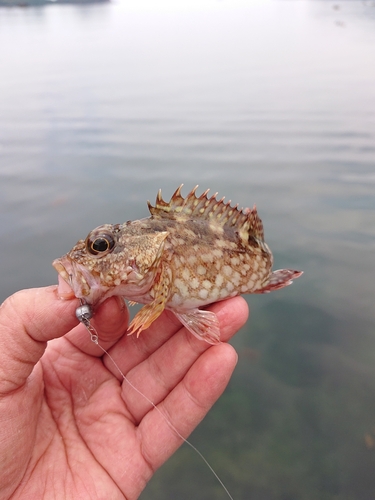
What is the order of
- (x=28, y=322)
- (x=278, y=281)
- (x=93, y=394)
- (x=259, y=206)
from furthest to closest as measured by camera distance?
(x=259, y=206) < (x=278, y=281) < (x=93, y=394) < (x=28, y=322)

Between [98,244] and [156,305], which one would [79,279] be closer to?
[98,244]

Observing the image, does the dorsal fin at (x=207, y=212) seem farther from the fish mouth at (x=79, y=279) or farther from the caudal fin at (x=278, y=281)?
the fish mouth at (x=79, y=279)

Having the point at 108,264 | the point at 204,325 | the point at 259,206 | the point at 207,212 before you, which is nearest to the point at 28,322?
the point at 108,264

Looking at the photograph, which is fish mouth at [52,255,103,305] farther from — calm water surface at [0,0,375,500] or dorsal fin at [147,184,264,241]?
calm water surface at [0,0,375,500]

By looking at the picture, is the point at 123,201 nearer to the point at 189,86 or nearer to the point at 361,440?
the point at 361,440

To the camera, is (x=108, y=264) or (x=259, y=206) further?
(x=259, y=206)

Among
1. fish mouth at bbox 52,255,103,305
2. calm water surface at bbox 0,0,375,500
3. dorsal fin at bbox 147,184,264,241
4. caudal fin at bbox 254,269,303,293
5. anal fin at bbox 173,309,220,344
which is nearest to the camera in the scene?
fish mouth at bbox 52,255,103,305

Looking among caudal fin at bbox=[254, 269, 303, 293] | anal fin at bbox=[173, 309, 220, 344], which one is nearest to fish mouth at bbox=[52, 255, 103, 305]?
anal fin at bbox=[173, 309, 220, 344]

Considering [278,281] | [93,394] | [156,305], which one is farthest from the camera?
[278,281]

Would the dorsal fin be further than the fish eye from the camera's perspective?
Yes
